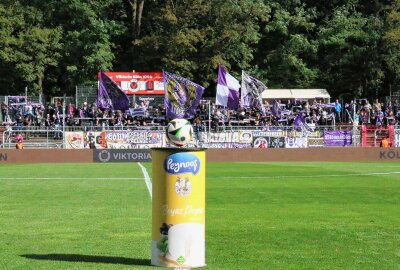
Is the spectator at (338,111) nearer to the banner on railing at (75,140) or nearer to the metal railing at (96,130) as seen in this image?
the metal railing at (96,130)

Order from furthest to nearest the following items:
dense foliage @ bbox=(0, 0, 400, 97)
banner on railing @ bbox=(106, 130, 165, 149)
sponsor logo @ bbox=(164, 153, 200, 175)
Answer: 1. dense foliage @ bbox=(0, 0, 400, 97)
2. banner on railing @ bbox=(106, 130, 165, 149)
3. sponsor logo @ bbox=(164, 153, 200, 175)

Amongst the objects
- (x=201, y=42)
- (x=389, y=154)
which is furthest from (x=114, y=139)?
(x=201, y=42)

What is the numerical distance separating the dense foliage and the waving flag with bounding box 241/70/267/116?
46.8ft

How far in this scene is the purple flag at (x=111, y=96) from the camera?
50344mm

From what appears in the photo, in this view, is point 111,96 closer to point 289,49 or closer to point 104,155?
point 104,155

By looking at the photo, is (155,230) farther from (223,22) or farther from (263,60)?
(263,60)

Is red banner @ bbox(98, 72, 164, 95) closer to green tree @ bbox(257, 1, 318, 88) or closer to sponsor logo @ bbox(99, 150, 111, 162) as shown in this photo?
sponsor logo @ bbox(99, 150, 111, 162)

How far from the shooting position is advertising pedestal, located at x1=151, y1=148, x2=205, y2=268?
31.1 feet

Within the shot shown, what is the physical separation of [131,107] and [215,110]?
6.17 meters

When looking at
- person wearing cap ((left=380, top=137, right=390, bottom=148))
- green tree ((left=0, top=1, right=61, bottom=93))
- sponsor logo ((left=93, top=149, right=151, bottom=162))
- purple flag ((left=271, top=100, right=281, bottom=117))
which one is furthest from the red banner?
person wearing cap ((left=380, top=137, right=390, bottom=148))

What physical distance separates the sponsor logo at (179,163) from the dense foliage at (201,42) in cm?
5479

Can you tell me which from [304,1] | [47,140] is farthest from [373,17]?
[47,140]

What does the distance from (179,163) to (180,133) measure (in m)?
0.39

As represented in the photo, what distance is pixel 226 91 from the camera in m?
50.2
